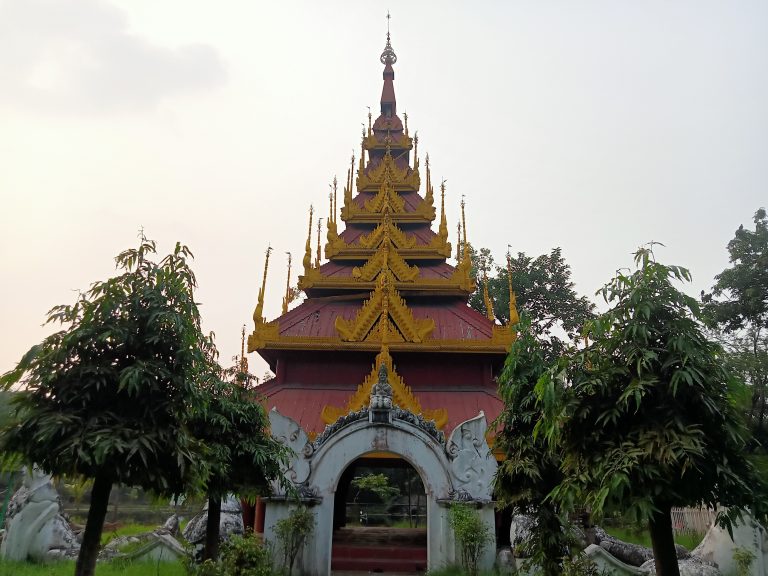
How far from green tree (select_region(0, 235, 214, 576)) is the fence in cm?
1334

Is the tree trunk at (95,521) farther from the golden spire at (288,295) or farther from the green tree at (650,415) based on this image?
the golden spire at (288,295)

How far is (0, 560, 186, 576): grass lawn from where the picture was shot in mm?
8398

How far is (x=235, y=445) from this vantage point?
26.3 ft

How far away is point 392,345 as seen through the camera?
13648 mm

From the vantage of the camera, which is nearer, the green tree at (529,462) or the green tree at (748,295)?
the green tree at (529,462)

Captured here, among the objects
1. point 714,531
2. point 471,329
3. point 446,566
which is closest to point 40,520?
point 446,566

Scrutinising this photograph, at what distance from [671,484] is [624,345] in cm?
119

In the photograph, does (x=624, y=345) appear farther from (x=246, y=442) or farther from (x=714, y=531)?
(x=714, y=531)

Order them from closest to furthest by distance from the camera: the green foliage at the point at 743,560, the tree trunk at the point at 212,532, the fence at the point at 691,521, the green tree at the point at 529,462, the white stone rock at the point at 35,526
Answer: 1. the green tree at the point at 529,462
2. the green foliage at the point at 743,560
3. the tree trunk at the point at 212,532
4. the white stone rock at the point at 35,526
5. the fence at the point at 691,521

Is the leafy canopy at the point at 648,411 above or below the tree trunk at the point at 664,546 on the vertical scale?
above

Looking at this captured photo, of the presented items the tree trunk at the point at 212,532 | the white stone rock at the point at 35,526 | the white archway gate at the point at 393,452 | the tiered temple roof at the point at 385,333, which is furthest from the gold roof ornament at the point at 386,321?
the white stone rock at the point at 35,526

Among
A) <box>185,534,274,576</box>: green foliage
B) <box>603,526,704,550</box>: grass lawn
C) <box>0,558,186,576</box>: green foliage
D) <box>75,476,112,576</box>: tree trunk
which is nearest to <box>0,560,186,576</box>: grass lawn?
<box>0,558,186,576</box>: green foliage

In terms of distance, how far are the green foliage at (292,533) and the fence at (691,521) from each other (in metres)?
10.1

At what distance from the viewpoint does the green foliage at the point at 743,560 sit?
8188 millimetres
